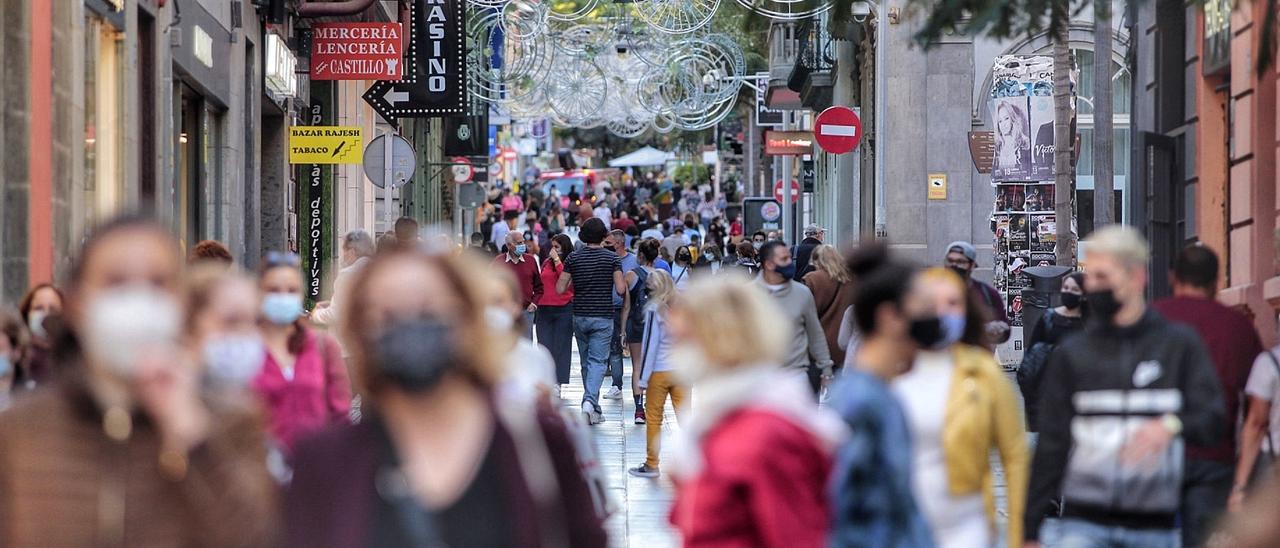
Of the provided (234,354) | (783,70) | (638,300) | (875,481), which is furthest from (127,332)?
(783,70)

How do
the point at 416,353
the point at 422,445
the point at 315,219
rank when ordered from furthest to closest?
the point at 315,219, the point at 422,445, the point at 416,353

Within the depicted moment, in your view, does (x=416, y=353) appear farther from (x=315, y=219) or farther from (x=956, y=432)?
(x=315, y=219)

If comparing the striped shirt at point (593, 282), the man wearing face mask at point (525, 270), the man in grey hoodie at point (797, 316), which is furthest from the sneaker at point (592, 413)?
the man in grey hoodie at point (797, 316)

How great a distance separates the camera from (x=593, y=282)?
60.6 ft

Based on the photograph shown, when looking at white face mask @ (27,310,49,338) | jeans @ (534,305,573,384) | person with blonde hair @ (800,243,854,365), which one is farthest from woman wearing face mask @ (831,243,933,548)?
jeans @ (534,305,573,384)

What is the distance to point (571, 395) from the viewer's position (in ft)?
67.4

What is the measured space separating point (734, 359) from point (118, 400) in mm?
1771

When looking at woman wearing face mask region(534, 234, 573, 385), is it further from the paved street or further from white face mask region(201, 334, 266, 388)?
white face mask region(201, 334, 266, 388)

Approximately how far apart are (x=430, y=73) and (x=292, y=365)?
23.1 metres

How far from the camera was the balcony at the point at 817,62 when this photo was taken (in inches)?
1664

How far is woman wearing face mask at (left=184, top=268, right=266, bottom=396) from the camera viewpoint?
18.5 feet

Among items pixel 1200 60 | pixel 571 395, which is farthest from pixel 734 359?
pixel 571 395

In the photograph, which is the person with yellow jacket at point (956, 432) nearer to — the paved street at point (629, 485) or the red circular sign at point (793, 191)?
the paved street at point (629, 485)

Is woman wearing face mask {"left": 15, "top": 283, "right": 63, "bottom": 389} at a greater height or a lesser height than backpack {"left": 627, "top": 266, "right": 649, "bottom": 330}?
greater
